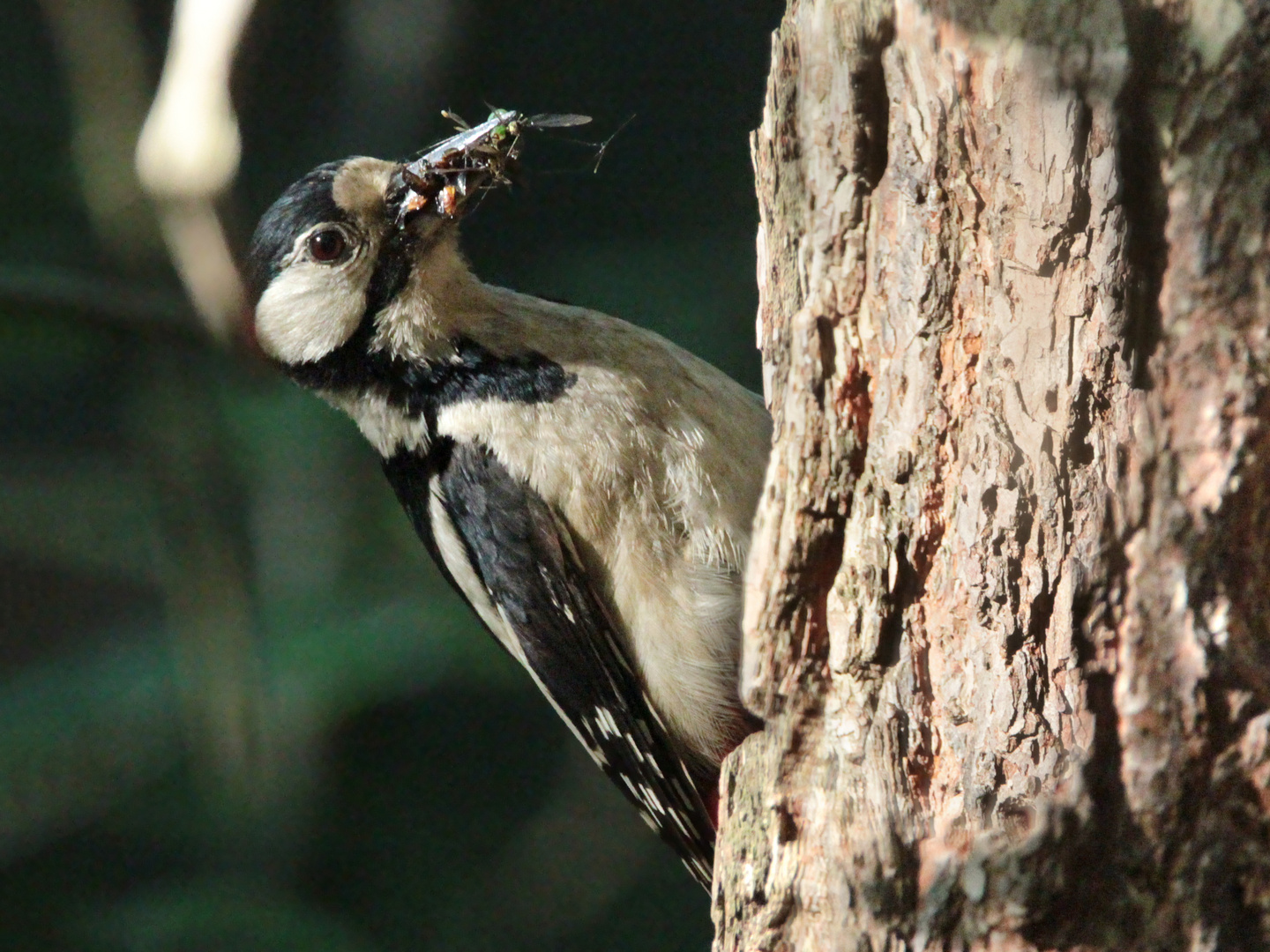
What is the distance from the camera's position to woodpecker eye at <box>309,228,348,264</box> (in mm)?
2121

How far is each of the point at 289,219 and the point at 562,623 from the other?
84 cm

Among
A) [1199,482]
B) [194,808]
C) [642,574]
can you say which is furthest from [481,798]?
[1199,482]

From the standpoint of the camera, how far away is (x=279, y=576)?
13.1 feet

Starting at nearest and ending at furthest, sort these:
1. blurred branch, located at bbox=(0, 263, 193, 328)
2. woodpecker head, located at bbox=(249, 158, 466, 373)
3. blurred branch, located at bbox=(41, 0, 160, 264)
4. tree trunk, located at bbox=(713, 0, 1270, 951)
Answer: tree trunk, located at bbox=(713, 0, 1270, 951), woodpecker head, located at bbox=(249, 158, 466, 373), blurred branch, located at bbox=(0, 263, 193, 328), blurred branch, located at bbox=(41, 0, 160, 264)

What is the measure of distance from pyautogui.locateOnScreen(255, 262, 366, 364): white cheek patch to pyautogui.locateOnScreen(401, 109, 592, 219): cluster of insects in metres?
0.17

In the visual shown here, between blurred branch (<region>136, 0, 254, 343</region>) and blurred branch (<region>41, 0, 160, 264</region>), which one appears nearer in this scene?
blurred branch (<region>136, 0, 254, 343</region>)

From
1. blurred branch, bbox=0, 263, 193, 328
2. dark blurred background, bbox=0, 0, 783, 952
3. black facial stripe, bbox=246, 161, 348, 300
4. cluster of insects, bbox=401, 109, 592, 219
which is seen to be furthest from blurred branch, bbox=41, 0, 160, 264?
cluster of insects, bbox=401, 109, 592, 219

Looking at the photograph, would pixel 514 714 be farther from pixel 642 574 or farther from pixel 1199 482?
pixel 1199 482

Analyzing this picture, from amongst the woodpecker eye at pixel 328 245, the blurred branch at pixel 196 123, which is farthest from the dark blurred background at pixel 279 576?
the blurred branch at pixel 196 123

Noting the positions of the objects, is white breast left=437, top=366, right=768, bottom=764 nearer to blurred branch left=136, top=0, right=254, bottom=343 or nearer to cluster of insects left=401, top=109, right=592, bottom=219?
cluster of insects left=401, top=109, right=592, bottom=219

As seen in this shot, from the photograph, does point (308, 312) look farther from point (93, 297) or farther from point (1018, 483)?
point (93, 297)

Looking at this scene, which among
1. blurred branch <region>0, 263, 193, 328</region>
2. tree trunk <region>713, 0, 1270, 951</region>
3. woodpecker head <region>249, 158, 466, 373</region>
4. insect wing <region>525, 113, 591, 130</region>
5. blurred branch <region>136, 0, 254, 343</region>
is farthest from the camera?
blurred branch <region>0, 263, 193, 328</region>

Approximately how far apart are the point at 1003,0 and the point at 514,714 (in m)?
3.23

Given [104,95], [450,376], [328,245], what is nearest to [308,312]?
[328,245]
